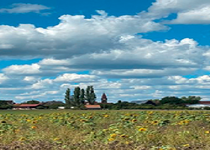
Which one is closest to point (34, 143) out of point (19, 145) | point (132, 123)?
point (19, 145)

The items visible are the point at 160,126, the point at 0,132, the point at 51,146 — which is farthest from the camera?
the point at 160,126

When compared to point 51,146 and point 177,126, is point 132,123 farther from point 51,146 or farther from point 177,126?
point 51,146

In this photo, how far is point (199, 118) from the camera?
61.4 ft

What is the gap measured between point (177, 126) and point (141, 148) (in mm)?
6654

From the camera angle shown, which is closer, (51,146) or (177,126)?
(51,146)

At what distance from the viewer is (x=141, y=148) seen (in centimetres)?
1009

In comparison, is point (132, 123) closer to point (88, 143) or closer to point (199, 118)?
point (199, 118)

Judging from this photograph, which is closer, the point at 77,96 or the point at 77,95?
the point at 77,95

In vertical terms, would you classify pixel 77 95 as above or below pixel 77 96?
above

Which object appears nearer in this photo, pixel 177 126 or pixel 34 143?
pixel 34 143

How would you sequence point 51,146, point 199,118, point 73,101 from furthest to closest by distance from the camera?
point 73,101 < point 199,118 < point 51,146

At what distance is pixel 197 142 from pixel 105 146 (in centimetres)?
310

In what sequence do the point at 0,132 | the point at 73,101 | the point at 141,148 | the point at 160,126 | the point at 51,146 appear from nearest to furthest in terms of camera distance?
the point at 141,148 → the point at 51,146 → the point at 0,132 → the point at 160,126 → the point at 73,101

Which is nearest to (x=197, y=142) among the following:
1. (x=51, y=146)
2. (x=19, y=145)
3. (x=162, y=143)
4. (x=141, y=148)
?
(x=162, y=143)
